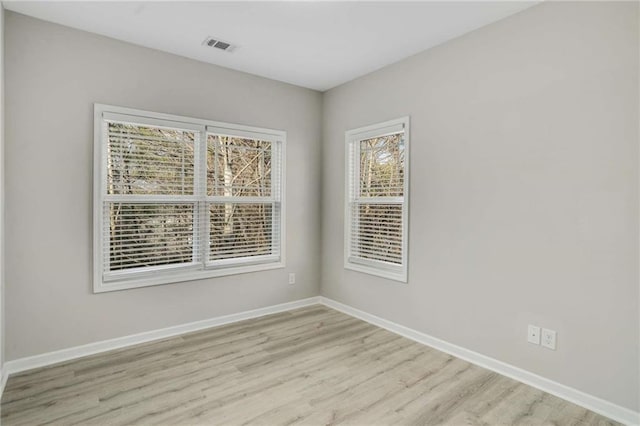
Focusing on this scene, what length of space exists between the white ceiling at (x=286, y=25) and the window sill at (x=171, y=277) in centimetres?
206

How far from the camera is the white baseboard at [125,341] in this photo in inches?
105

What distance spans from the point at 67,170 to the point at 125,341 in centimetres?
152

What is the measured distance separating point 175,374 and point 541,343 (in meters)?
2.64

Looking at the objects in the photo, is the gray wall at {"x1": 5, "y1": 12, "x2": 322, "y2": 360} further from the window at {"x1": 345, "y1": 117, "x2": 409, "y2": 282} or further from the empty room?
the window at {"x1": 345, "y1": 117, "x2": 409, "y2": 282}

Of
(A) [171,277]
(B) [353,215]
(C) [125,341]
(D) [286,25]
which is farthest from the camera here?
(B) [353,215]

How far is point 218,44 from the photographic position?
312 centimetres

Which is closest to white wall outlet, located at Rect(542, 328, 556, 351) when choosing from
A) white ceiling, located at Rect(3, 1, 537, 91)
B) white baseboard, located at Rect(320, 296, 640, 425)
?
white baseboard, located at Rect(320, 296, 640, 425)

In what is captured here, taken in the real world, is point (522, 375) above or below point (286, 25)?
below

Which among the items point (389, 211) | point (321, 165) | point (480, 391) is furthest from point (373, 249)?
point (480, 391)

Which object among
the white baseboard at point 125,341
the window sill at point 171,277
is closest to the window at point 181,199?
the window sill at point 171,277

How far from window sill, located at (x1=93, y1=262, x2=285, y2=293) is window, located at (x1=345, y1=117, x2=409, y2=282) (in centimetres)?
103

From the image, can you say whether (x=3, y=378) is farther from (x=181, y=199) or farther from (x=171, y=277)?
(x=181, y=199)

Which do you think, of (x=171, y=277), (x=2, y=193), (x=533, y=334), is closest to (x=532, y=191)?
(x=533, y=334)

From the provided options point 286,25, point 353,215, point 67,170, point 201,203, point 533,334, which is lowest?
point 533,334
